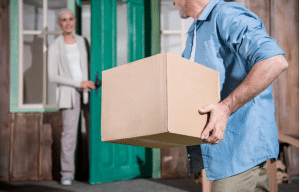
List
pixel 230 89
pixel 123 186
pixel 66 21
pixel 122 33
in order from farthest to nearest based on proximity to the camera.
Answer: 1. pixel 122 33
2. pixel 66 21
3. pixel 123 186
4. pixel 230 89

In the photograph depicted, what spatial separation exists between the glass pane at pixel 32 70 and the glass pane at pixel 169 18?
1.66m

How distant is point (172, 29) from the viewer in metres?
3.82

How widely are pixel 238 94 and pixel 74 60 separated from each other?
272cm

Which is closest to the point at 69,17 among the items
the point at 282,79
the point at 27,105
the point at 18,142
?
the point at 27,105

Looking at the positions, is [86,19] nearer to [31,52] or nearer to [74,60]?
A: [31,52]

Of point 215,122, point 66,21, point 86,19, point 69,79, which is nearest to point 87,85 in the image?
point 69,79

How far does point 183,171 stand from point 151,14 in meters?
1.94

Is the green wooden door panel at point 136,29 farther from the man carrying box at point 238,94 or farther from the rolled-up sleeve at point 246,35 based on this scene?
the rolled-up sleeve at point 246,35

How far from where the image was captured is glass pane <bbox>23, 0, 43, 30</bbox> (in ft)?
12.1

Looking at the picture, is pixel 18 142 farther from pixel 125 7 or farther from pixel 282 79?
pixel 282 79

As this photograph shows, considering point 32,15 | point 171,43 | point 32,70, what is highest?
point 32,15

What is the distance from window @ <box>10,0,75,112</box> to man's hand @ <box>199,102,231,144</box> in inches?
117

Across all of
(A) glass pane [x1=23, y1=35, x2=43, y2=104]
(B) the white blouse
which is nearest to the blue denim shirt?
(B) the white blouse

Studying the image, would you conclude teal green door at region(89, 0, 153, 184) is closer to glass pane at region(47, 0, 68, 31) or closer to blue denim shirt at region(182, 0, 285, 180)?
glass pane at region(47, 0, 68, 31)
